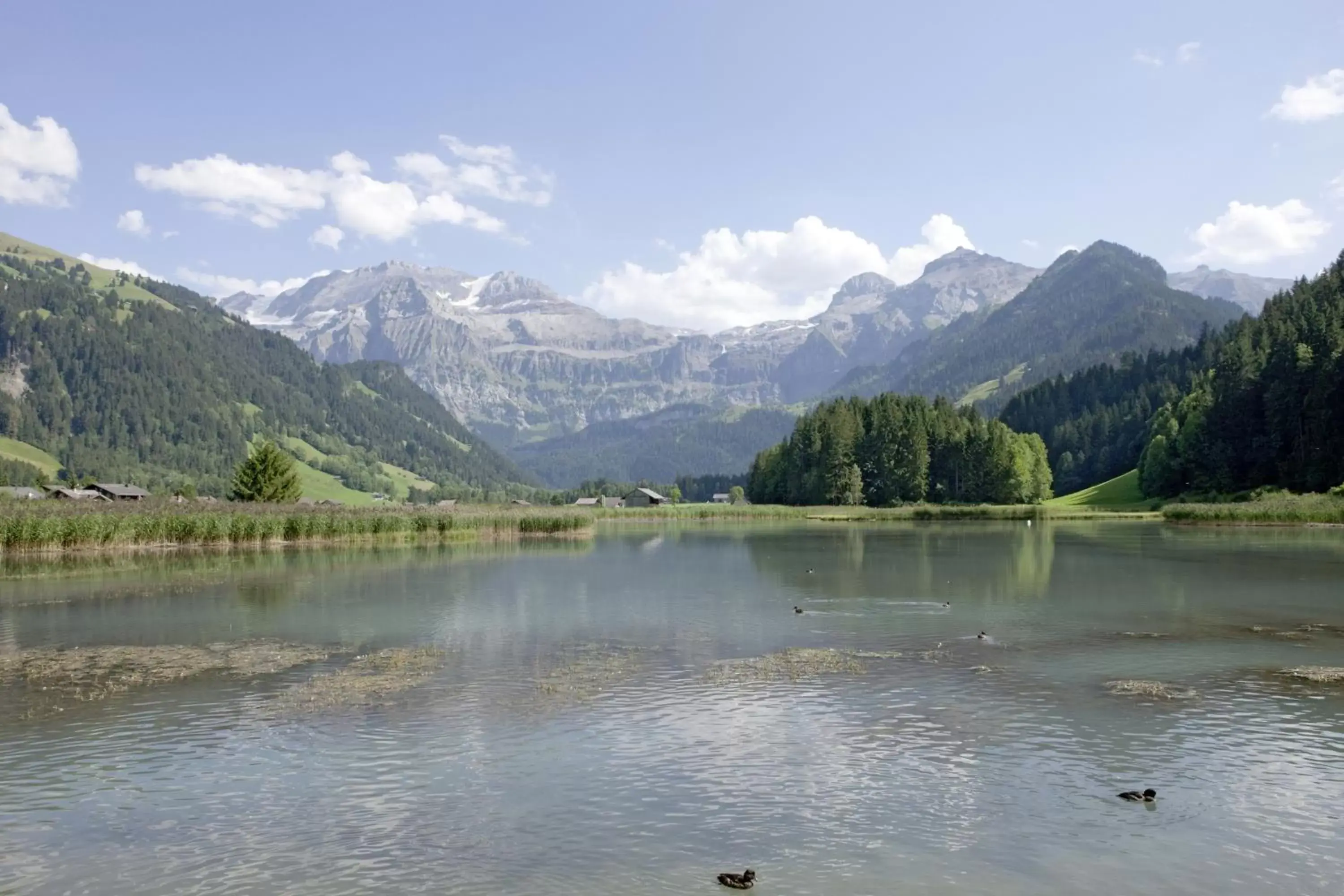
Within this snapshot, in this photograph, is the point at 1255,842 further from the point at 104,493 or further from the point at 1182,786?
the point at 104,493

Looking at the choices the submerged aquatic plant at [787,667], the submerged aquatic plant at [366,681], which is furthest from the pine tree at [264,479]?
the submerged aquatic plant at [787,667]

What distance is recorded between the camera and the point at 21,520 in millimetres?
80250

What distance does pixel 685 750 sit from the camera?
24141mm

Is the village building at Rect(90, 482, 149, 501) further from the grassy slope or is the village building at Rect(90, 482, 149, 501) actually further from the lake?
the grassy slope

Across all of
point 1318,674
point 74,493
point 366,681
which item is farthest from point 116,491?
point 1318,674

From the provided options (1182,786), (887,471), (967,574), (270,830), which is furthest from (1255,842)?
(887,471)

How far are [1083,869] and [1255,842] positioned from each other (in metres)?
3.88

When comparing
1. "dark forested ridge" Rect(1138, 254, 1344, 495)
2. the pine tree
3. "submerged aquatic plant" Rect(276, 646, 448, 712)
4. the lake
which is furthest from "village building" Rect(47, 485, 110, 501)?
"dark forested ridge" Rect(1138, 254, 1344, 495)

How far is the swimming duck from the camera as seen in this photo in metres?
20.1

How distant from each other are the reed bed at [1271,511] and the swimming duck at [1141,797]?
11477cm

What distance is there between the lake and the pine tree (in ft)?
270

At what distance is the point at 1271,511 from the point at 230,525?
398ft

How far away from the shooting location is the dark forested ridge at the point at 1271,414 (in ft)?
445

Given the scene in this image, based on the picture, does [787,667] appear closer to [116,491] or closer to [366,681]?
[366,681]
